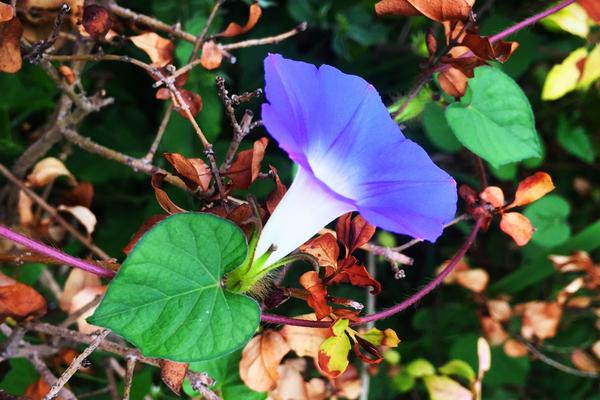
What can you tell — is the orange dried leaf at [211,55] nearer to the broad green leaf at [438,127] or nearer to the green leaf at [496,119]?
the green leaf at [496,119]

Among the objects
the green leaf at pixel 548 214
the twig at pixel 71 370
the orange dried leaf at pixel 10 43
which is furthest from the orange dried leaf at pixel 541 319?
the orange dried leaf at pixel 10 43

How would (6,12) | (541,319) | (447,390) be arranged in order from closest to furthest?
(6,12)
(447,390)
(541,319)

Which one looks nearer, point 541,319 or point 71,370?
point 71,370

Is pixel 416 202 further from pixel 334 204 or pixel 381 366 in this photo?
pixel 381 366

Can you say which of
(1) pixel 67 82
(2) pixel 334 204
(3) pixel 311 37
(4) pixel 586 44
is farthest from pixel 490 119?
(3) pixel 311 37

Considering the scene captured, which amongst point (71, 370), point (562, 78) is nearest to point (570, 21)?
point (562, 78)

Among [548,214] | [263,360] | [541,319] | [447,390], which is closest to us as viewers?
[263,360]

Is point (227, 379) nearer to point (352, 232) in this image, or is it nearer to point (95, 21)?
point (352, 232)
